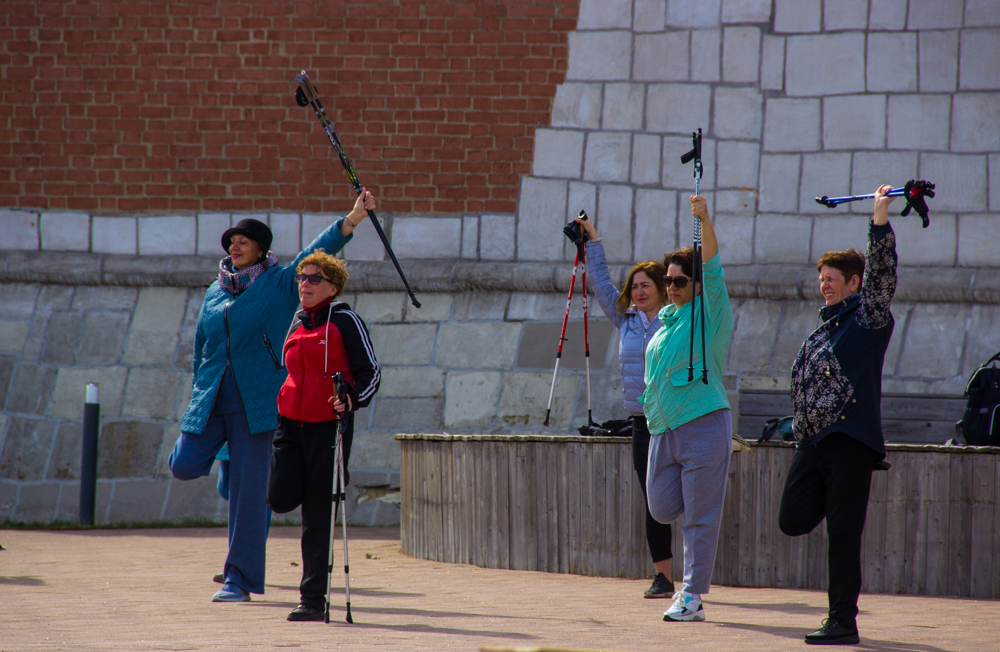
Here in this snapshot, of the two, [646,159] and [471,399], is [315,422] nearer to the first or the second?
[471,399]

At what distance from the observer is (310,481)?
16.5ft

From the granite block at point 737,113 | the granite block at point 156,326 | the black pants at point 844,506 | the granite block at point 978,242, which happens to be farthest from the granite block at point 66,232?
the black pants at point 844,506

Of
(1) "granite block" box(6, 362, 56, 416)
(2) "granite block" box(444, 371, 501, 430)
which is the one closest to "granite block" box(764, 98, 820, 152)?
(2) "granite block" box(444, 371, 501, 430)

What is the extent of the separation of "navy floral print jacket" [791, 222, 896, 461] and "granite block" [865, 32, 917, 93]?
5347 millimetres

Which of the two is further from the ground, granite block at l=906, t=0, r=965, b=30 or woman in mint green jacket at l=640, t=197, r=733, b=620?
granite block at l=906, t=0, r=965, b=30

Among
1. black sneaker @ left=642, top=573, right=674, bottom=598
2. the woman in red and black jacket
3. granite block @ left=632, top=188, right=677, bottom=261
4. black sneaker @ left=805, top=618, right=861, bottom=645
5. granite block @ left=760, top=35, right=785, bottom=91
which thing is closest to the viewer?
black sneaker @ left=805, top=618, right=861, bottom=645

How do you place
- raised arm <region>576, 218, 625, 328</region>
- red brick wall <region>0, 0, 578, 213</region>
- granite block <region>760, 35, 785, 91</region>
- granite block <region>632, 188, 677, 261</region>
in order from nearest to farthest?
raised arm <region>576, 218, 625, 328</region>
granite block <region>760, 35, 785, 91</region>
granite block <region>632, 188, 677, 261</region>
red brick wall <region>0, 0, 578, 213</region>

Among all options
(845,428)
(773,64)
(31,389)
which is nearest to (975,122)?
(773,64)

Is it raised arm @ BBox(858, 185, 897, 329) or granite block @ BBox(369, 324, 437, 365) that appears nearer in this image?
raised arm @ BBox(858, 185, 897, 329)

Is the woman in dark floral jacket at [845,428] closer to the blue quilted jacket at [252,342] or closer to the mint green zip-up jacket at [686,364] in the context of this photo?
the mint green zip-up jacket at [686,364]

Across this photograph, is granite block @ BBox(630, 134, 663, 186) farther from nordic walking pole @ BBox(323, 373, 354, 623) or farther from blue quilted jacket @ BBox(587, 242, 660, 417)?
nordic walking pole @ BBox(323, 373, 354, 623)

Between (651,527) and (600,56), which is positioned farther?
(600,56)

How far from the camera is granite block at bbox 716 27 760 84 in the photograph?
9609mm

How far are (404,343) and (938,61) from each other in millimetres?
5015
